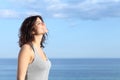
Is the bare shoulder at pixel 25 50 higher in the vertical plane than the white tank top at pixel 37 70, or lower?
higher

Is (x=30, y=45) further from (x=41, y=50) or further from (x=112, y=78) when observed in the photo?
(x=112, y=78)

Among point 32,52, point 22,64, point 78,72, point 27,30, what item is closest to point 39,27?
point 27,30

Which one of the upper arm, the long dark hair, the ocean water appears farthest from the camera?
the ocean water

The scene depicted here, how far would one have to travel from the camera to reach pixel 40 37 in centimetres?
426

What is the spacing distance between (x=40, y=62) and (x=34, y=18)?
0.39m

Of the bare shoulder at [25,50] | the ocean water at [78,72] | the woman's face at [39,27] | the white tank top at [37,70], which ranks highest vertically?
the woman's face at [39,27]

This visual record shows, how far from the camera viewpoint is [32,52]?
13.8ft

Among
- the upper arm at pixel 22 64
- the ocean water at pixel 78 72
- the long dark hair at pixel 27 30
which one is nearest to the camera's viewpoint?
the upper arm at pixel 22 64

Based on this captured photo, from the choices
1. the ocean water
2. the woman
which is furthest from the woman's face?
the ocean water

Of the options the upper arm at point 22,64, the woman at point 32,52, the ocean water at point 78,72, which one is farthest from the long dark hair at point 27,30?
the ocean water at point 78,72

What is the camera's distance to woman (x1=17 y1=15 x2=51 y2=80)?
4.12 m

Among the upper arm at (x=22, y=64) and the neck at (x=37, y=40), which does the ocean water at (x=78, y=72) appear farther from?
the upper arm at (x=22, y=64)

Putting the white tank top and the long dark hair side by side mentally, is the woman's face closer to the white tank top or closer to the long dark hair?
the long dark hair

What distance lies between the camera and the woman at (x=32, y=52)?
412 cm
